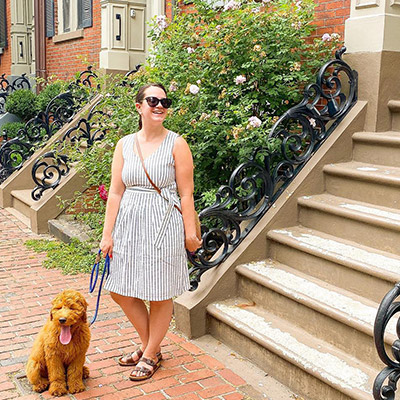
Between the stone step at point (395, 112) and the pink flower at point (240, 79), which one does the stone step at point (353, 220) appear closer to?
the stone step at point (395, 112)

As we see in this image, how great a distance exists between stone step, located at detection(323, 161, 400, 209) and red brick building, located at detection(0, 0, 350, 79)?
1638mm

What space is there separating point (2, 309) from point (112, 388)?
5.76ft

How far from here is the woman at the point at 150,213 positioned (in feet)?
11.2

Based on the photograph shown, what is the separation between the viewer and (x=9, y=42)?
16.7m

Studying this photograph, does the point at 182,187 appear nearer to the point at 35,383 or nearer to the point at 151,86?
the point at 151,86

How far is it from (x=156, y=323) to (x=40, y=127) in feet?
21.8

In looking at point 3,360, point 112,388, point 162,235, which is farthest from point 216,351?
point 3,360

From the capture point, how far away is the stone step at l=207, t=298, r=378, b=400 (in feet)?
10.4

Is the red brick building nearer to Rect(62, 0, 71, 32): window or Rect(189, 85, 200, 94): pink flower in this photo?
Rect(62, 0, 71, 32): window

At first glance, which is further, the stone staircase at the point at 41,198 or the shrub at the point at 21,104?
the shrub at the point at 21,104

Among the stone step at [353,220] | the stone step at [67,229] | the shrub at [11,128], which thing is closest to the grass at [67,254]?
the stone step at [67,229]

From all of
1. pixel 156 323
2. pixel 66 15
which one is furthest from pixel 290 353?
pixel 66 15

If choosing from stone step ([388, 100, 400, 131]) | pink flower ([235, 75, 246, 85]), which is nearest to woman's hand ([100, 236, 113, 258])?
pink flower ([235, 75, 246, 85])

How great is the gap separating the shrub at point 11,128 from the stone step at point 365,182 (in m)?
7.29
